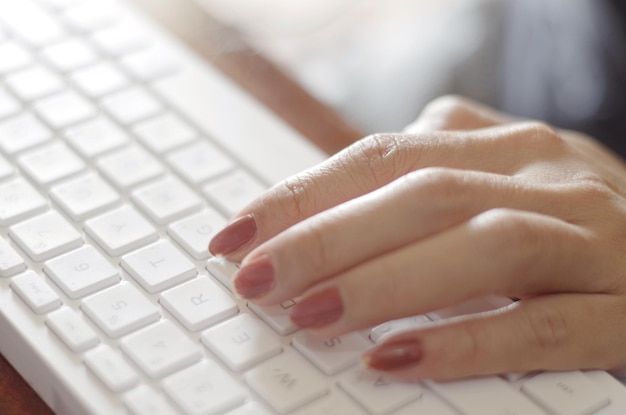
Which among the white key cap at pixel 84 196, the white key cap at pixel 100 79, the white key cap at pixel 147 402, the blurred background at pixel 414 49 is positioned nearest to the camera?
the white key cap at pixel 147 402

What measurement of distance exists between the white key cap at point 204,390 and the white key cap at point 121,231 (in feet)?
0.31

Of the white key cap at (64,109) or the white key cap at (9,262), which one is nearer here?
the white key cap at (9,262)

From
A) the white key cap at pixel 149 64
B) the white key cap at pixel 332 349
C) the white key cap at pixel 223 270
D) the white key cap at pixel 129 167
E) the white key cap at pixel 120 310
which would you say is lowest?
the white key cap at pixel 332 349

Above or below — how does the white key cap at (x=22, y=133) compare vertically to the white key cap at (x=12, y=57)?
below

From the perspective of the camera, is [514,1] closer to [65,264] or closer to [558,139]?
[558,139]

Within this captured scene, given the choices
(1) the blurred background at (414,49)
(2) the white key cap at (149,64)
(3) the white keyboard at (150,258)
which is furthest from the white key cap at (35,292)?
(1) the blurred background at (414,49)

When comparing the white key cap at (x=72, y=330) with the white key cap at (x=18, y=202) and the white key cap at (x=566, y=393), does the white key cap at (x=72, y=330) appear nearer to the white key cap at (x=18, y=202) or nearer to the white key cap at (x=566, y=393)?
the white key cap at (x=18, y=202)

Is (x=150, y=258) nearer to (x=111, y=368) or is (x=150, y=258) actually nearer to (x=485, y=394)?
(x=111, y=368)

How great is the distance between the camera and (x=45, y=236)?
0.49 metres

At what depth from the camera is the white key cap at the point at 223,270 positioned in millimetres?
475

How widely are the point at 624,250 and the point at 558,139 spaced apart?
108 millimetres

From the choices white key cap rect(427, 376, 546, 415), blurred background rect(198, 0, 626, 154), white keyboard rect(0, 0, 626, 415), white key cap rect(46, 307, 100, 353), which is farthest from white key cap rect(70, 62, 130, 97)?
blurred background rect(198, 0, 626, 154)

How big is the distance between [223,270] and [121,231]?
0.07 m

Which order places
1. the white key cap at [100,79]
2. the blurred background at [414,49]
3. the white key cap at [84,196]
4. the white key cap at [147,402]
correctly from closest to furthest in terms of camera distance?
the white key cap at [147,402] < the white key cap at [84,196] < the white key cap at [100,79] < the blurred background at [414,49]
